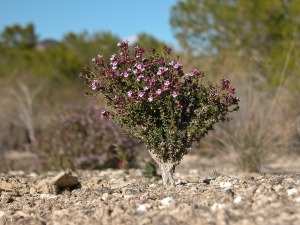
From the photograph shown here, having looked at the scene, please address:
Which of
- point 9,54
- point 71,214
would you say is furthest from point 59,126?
point 9,54

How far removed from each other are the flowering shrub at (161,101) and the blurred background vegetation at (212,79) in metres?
0.63

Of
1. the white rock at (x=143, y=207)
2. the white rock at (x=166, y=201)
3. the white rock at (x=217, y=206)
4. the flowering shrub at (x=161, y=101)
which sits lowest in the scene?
the white rock at (x=217, y=206)

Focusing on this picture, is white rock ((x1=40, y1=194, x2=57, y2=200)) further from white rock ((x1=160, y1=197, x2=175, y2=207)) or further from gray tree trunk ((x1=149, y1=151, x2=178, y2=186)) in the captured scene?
white rock ((x1=160, y1=197, x2=175, y2=207))

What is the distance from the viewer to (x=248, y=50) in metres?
21.4

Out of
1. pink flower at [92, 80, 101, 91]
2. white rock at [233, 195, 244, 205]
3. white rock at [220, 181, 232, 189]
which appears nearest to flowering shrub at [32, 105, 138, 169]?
pink flower at [92, 80, 101, 91]

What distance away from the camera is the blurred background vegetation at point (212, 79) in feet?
33.3

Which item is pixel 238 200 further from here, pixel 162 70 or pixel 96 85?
pixel 96 85

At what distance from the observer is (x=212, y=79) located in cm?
1295

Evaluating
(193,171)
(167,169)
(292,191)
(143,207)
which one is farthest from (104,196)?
(193,171)

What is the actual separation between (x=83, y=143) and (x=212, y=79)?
3624 millimetres

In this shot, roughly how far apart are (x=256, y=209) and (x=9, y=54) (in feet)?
119

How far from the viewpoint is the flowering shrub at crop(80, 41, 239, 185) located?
5.81 meters

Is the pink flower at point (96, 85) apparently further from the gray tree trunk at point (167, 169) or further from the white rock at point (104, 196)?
the white rock at point (104, 196)

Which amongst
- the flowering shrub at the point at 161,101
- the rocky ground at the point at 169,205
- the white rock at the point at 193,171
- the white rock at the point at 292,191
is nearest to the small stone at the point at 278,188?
the rocky ground at the point at 169,205
